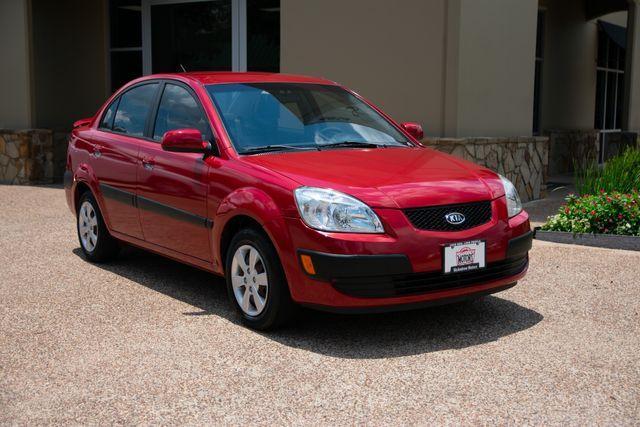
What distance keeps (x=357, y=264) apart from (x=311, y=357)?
1.98 feet

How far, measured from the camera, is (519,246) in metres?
5.26

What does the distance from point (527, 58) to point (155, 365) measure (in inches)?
338

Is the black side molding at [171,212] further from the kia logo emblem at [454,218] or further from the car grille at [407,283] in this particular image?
the kia logo emblem at [454,218]

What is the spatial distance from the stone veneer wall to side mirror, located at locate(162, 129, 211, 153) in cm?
508

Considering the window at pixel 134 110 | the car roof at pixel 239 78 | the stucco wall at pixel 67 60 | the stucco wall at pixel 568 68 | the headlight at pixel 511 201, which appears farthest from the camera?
the stucco wall at pixel 568 68

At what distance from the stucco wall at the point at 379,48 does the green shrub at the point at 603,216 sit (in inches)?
93.9


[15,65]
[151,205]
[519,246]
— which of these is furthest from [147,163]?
[15,65]

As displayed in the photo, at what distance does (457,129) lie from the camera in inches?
401

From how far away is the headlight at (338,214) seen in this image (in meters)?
4.73

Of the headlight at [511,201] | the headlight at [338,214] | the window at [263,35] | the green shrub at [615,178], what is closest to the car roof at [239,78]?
the headlight at [338,214]

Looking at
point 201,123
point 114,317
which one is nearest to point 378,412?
point 114,317

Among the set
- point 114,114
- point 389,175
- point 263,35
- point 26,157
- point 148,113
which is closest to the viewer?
point 389,175

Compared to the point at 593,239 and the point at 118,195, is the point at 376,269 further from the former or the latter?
the point at 593,239

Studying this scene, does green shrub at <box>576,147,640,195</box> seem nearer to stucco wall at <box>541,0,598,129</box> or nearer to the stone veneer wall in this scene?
the stone veneer wall
